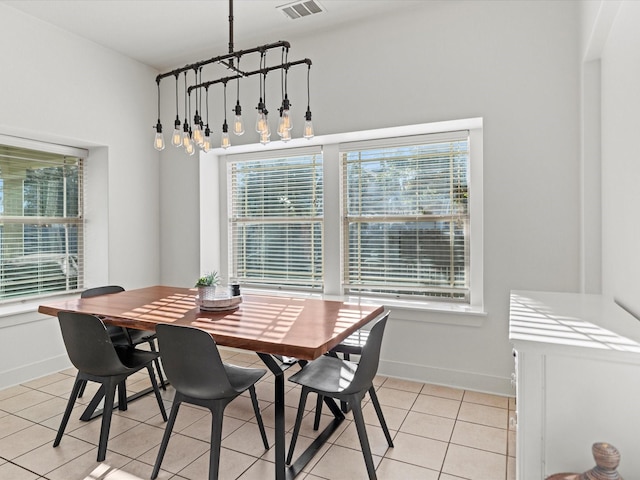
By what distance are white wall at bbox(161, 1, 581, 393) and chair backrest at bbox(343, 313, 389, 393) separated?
4.51ft

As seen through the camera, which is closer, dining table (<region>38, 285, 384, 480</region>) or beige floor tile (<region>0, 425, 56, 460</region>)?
dining table (<region>38, 285, 384, 480</region>)

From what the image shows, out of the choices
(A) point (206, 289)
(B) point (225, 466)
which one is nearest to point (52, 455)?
(B) point (225, 466)

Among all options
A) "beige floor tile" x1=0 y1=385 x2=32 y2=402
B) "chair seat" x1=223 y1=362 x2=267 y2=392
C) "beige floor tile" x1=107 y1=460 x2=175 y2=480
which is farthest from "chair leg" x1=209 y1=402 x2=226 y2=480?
"beige floor tile" x1=0 y1=385 x2=32 y2=402

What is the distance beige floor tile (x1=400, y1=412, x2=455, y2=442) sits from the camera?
98.2 inches

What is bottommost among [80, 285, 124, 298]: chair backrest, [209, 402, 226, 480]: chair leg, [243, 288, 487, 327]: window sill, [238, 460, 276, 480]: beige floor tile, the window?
[238, 460, 276, 480]: beige floor tile

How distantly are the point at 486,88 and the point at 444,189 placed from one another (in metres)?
0.85

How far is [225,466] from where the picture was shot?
217 cm

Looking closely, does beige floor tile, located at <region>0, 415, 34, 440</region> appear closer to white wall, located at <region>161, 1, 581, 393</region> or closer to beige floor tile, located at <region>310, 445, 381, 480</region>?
beige floor tile, located at <region>310, 445, 381, 480</region>

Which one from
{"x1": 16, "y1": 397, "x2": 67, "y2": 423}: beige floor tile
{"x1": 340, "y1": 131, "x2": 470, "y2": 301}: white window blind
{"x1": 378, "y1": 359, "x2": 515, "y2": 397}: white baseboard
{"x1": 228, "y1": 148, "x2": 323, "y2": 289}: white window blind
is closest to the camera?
{"x1": 16, "y1": 397, "x2": 67, "y2": 423}: beige floor tile

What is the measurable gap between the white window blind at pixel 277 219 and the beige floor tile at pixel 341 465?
198cm

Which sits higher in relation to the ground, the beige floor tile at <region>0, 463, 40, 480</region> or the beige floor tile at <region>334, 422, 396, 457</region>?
the beige floor tile at <region>0, 463, 40, 480</region>

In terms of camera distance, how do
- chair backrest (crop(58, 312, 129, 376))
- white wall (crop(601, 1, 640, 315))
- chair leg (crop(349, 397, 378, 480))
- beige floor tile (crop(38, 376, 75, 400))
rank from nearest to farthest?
white wall (crop(601, 1, 640, 315))
chair leg (crop(349, 397, 378, 480))
chair backrest (crop(58, 312, 129, 376))
beige floor tile (crop(38, 376, 75, 400))

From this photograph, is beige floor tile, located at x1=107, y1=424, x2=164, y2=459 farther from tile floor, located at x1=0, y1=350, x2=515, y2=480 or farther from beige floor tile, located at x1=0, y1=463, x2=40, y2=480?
beige floor tile, located at x1=0, y1=463, x2=40, y2=480

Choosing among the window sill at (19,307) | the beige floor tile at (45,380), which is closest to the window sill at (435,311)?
the beige floor tile at (45,380)
